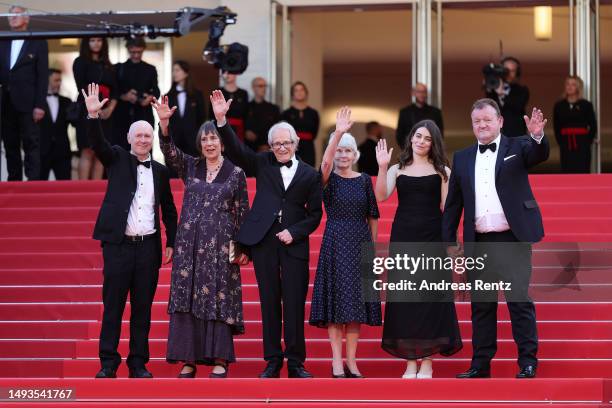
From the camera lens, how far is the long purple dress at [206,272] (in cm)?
878

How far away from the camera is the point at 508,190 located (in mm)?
8609

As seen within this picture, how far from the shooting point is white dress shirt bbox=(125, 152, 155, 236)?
29.5 ft

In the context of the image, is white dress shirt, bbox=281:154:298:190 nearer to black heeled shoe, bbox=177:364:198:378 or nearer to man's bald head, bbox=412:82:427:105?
black heeled shoe, bbox=177:364:198:378

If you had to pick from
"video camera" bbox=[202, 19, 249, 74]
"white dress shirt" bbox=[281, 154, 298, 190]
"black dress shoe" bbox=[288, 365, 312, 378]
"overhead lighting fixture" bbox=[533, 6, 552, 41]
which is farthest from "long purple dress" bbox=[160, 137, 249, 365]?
"overhead lighting fixture" bbox=[533, 6, 552, 41]

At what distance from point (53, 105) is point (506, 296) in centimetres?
783

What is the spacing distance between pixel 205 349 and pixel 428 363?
1356 millimetres

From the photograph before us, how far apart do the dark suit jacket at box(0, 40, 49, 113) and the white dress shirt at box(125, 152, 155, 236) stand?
15.4ft

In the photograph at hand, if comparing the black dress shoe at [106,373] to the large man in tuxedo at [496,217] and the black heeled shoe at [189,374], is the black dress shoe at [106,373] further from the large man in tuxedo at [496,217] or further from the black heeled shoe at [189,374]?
the large man in tuxedo at [496,217]

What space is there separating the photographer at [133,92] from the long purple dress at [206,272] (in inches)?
211

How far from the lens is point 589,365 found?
9141mm

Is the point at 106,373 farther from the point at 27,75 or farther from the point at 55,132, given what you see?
the point at 55,132

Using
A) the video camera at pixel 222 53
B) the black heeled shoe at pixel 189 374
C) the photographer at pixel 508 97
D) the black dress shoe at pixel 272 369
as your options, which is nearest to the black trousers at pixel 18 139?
the video camera at pixel 222 53

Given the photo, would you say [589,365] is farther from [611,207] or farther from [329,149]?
[611,207]

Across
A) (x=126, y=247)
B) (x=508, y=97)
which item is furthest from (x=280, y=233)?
(x=508, y=97)
